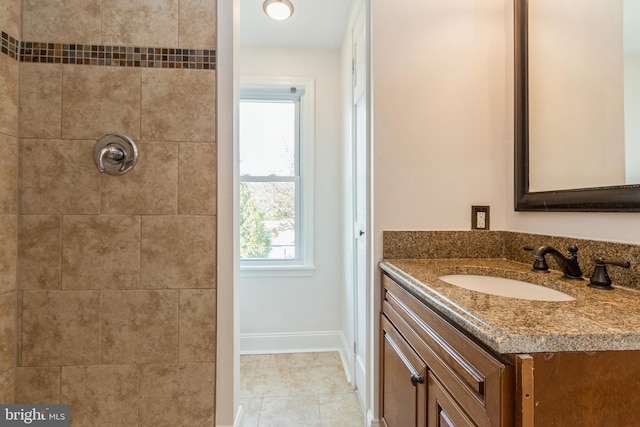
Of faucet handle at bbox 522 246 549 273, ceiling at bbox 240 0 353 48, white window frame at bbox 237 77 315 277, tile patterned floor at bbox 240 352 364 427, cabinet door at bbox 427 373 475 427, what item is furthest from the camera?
white window frame at bbox 237 77 315 277

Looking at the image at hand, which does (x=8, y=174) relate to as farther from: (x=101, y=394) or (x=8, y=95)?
(x=101, y=394)

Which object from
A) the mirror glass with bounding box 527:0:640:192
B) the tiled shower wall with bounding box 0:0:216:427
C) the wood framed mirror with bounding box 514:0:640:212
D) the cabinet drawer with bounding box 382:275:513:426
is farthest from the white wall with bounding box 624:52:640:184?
the tiled shower wall with bounding box 0:0:216:427

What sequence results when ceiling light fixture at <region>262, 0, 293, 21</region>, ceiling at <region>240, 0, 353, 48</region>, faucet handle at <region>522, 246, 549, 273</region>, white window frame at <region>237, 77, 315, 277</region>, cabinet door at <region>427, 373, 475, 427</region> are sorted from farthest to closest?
white window frame at <region>237, 77, 315, 277</region> → ceiling at <region>240, 0, 353, 48</region> → ceiling light fixture at <region>262, 0, 293, 21</region> → faucet handle at <region>522, 246, 549, 273</region> → cabinet door at <region>427, 373, 475, 427</region>

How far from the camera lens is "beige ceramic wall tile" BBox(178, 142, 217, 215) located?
1270mm

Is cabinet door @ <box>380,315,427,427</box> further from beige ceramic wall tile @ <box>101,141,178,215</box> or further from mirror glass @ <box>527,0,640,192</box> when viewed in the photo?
beige ceramic wall tile @ <box>101,141,178,215</box>

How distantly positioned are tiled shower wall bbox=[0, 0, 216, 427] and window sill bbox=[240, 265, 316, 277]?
3.73ft

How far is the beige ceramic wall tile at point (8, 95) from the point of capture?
114cm

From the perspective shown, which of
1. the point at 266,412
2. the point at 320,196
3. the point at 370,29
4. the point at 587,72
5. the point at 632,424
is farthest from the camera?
the point at 320,196

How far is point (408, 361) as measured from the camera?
40.9 inches

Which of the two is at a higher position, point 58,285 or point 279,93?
point 279,93

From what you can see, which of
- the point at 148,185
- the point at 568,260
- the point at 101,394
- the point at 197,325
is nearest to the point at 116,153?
the point at 148,185

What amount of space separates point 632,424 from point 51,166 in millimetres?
1934

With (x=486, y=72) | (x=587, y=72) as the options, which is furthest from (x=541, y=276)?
(x=486, y=72)

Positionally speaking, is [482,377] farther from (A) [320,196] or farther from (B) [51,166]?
(A) [320,196]
